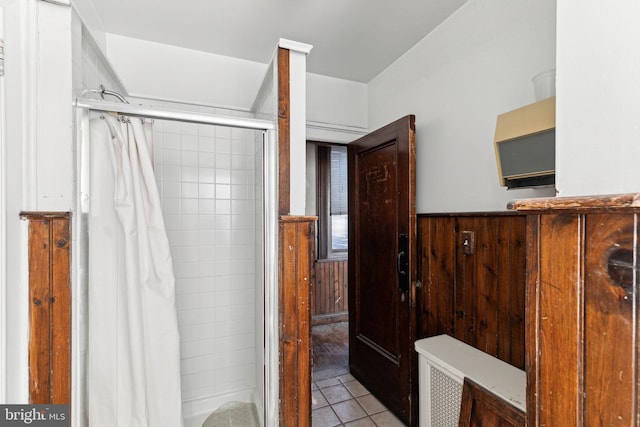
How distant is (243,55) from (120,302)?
6.19 feet

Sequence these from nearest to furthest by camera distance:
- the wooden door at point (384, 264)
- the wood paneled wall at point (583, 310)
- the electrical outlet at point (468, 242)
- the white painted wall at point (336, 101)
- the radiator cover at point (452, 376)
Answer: the wood paneled wall at point (583, 310) < the radiator cover at point (452, 376) < the electrical outlet at point (468, 242) < the wooden door at point (384, 264) < the white painted wall at point (336, 101)

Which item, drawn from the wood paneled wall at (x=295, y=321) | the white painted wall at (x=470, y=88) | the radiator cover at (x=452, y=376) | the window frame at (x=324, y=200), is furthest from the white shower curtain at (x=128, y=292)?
the window frame at (x=324, y=200)

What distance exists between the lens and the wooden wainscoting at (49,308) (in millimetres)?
988

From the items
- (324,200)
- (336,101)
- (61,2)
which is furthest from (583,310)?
(324,200)

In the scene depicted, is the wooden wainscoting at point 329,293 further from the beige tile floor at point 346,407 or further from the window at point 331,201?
the beige tile floor at point 346,407

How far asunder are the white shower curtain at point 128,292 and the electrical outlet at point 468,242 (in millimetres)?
1575

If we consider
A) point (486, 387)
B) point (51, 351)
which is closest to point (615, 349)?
point (486, 387)

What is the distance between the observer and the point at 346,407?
2.07 m

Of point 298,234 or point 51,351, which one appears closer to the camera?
point 51,351

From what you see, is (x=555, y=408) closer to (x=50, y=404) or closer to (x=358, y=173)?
(x=50, y=404)

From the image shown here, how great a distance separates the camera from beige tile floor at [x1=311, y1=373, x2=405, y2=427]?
191cm

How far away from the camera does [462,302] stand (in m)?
1.72

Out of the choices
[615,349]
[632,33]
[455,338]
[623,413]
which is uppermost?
[632,33]
